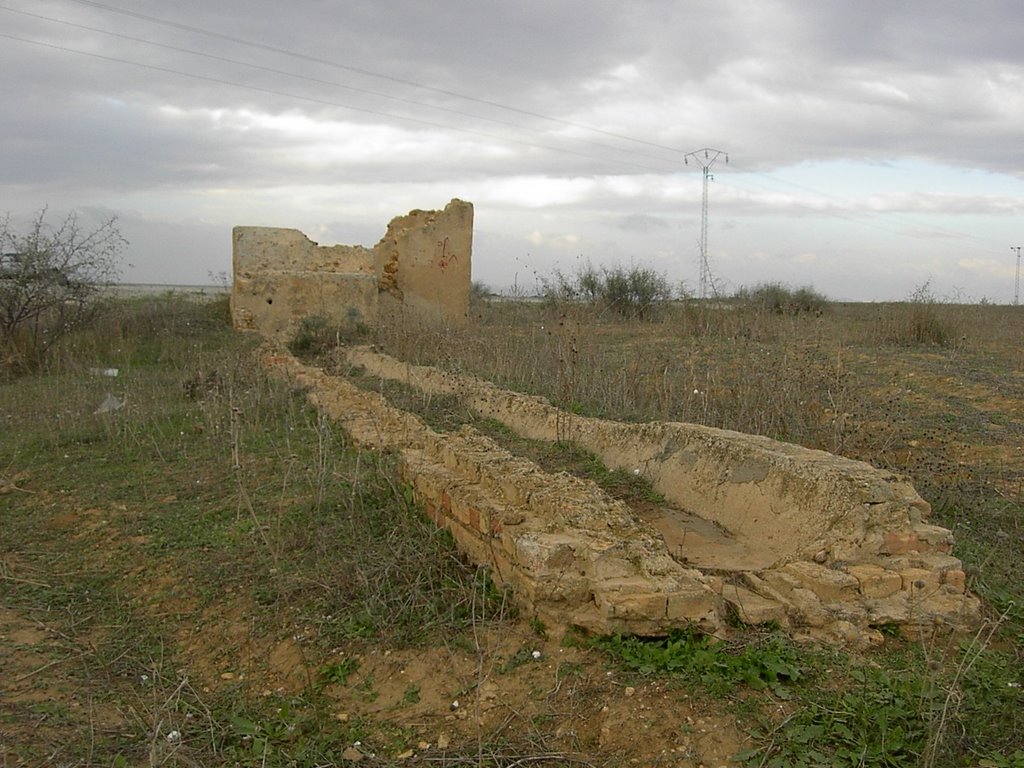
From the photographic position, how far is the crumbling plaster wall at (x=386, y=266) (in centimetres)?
1352

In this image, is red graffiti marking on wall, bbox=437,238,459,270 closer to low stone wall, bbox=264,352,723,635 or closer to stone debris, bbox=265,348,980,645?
stone debris, bbox=265,348,980,645

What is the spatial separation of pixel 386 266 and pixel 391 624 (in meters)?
11.8

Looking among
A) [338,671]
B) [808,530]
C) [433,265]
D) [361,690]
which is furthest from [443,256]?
[361,690]

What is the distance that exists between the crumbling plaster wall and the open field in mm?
4879

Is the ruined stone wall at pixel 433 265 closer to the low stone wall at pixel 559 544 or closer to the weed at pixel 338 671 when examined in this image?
the low stone wall at pixel 559 544

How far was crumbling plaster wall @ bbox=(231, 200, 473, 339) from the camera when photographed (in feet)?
44.4

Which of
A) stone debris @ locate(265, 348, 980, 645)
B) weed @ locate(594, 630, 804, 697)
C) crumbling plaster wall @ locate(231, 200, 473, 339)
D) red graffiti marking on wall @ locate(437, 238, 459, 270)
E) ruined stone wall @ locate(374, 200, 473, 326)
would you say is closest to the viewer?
weed @ locate(594, 630, 804, 697)

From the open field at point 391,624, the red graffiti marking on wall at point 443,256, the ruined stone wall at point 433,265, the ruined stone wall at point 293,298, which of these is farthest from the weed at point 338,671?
the red graffiti marking on wall at point 443,256

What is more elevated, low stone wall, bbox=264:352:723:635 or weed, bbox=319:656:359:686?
low stone wall, bbox=264:352:723:635

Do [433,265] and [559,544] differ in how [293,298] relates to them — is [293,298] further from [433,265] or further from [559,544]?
[559,544]

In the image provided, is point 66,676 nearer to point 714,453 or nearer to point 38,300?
point 714,453

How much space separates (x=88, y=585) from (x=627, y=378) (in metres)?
5.11

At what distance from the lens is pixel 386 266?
49.2 feet

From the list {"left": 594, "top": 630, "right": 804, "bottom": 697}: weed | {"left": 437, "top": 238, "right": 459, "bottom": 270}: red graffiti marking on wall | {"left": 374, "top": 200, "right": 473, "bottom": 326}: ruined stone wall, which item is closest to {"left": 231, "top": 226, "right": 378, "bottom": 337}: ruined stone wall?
{"left": 374, "top": 200, "right": 473, "bottom": 326}: ruined stone wall
